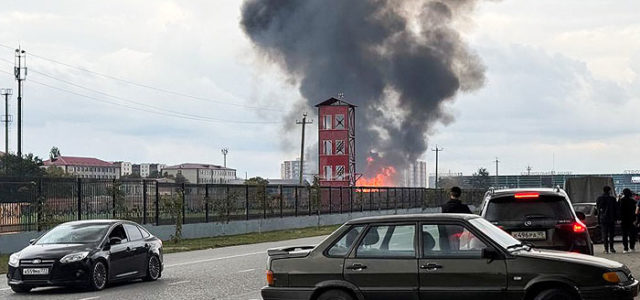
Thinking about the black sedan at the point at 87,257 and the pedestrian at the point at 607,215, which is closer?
the black sedan at the point at 87,257

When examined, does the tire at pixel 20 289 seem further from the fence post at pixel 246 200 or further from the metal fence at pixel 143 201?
the fence post at pixel 246 200

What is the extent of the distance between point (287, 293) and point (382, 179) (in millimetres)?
112037

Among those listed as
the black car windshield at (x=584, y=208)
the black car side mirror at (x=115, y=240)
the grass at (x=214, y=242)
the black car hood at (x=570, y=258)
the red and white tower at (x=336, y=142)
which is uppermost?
the red and white tower at (x=336, y=142)

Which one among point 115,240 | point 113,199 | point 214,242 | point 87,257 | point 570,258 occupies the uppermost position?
point 113,199

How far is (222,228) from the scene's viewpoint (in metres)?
46.8

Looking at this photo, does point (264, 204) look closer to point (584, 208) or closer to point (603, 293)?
point (584, 208)

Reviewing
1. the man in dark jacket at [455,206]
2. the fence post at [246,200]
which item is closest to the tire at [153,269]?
the man in dark jacket at [455,206]

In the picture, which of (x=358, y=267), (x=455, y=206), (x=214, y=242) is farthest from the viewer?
A: (x=214, y=242)

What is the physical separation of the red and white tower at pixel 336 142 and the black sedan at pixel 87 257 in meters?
84.9

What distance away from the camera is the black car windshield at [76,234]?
756 inches

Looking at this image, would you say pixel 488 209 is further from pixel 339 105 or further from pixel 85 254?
pixel 339 105

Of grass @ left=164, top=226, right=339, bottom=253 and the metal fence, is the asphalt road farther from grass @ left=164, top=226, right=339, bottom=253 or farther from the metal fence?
grass @ left=164, top=226, right=339, bottom=253

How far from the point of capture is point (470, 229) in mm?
11031

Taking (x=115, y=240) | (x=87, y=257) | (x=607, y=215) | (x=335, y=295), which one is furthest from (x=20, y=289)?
(x=607, y=215)
